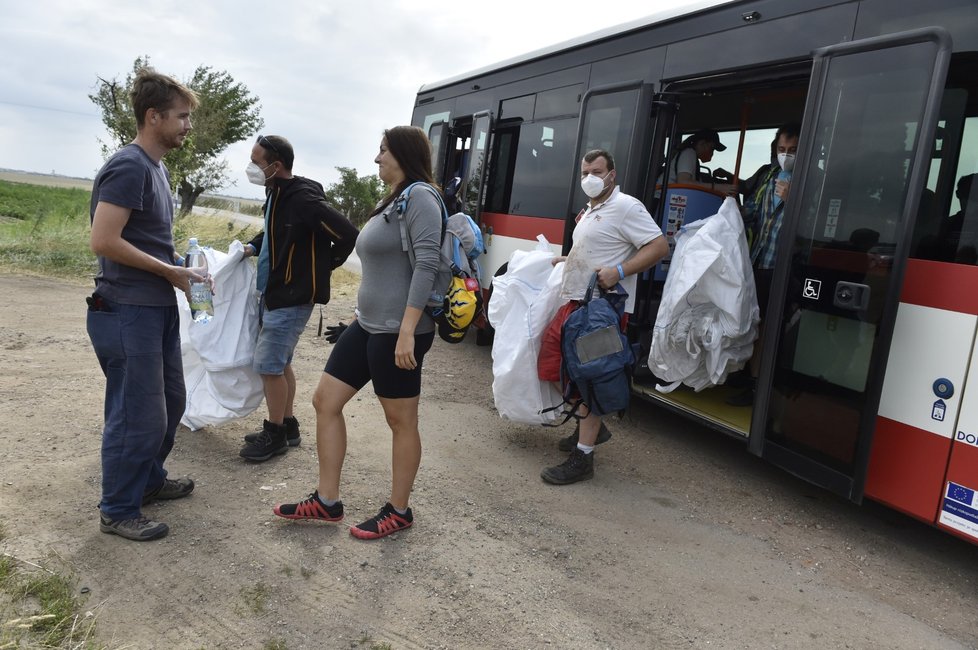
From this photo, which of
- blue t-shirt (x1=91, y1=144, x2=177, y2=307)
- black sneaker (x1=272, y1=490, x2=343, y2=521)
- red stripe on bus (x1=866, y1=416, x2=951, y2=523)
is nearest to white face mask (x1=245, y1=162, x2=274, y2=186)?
blue t-shirt (x1=91, y1=144, x2=177, y2=307)

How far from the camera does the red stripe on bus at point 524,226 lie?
6.38 meters

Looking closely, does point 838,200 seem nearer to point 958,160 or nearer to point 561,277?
point 958,160

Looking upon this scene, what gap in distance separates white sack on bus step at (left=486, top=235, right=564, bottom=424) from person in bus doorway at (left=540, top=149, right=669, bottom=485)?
141mm

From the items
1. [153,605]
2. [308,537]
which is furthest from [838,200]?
[153,605]

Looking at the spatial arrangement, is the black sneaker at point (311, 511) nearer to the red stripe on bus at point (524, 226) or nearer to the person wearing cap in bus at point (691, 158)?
the red stripe on bus at point (524, 226)

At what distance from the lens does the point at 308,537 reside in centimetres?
330

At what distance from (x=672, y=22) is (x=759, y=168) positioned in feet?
5.45

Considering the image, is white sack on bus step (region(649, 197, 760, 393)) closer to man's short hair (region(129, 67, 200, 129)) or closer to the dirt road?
the dirt road

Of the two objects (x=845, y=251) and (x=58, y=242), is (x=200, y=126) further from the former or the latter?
(x=845, y=251)

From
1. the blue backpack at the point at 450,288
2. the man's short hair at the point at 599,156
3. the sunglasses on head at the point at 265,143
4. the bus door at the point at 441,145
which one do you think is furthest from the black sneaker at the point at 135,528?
the bus door at the point at 441,145

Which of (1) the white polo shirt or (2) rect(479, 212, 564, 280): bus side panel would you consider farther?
(2) rect(479, 212, 564, 280): bus side panel

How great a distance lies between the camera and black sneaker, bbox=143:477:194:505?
11.4 feet

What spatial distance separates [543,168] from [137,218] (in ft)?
14.3

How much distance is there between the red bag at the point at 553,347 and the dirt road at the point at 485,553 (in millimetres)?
666
